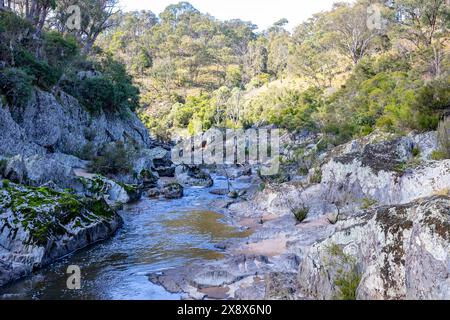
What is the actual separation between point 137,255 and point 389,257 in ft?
28.6

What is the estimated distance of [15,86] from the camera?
23.4 m

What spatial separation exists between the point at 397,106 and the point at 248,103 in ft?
131

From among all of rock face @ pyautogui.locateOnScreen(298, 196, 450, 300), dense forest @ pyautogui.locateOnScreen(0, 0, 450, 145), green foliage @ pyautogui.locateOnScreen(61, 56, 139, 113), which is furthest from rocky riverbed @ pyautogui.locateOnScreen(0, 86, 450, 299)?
green foliage @ pyautogui.locateOnScreen(61, 56, 139, 113)

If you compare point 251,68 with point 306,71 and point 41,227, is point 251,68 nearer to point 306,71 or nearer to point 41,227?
point 306,71

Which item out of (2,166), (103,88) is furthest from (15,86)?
(103,88)

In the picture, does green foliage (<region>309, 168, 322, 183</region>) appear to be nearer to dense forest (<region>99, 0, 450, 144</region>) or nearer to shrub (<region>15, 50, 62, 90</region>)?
dense forest (<region>99, 0, 450, 144</region>)

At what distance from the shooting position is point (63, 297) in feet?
33.7

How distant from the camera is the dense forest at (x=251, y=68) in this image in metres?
27.4

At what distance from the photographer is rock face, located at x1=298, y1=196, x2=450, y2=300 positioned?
6.66 metres

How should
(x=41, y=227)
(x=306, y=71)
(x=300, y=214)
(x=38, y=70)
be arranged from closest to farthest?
(x=41, y=227)
(x=300, y=214)
(x=38, y=70)
(x=306, y=71)

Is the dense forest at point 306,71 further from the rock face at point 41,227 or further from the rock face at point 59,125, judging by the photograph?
the rock face at point 59,125

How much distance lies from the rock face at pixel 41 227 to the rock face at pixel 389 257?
7745 mm

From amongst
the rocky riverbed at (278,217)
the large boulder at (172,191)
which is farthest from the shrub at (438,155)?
the large boulder at (172,191)

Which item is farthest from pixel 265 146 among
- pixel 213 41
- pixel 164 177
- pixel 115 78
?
pixel 213 41
